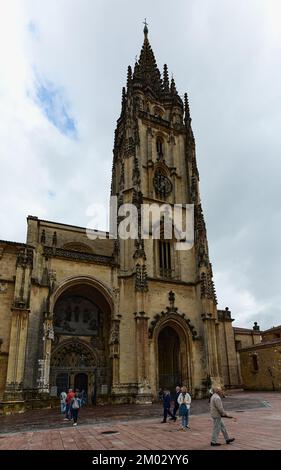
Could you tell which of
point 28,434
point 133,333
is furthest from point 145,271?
point 28,434

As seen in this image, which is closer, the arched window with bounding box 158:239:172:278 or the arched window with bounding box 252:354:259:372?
the arched window with bounding box 158:239:172:278

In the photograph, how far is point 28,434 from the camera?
1084 cm

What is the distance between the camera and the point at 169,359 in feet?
96.9

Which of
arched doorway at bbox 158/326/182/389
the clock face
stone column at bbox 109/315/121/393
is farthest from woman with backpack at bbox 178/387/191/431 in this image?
the clock face

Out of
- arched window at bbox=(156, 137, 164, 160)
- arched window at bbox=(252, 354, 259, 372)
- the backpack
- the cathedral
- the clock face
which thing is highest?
arched window at bbox=(156, 137, 164, 160)

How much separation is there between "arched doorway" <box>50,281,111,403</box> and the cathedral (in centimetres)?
7

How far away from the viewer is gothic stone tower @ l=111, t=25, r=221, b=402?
2534cm

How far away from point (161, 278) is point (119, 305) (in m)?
4.47

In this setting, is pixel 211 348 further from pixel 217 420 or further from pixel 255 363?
pixel 217 420

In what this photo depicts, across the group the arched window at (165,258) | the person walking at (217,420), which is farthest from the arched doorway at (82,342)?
the person walking at (217,420)

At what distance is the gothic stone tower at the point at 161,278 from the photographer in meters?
25.3

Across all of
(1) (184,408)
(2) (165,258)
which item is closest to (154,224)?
(2) (165,258)

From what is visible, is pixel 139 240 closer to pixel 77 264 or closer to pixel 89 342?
pixel 77 264

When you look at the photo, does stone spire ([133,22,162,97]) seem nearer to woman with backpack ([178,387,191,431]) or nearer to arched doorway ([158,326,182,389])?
arched doorway ([158,326,182,389])
